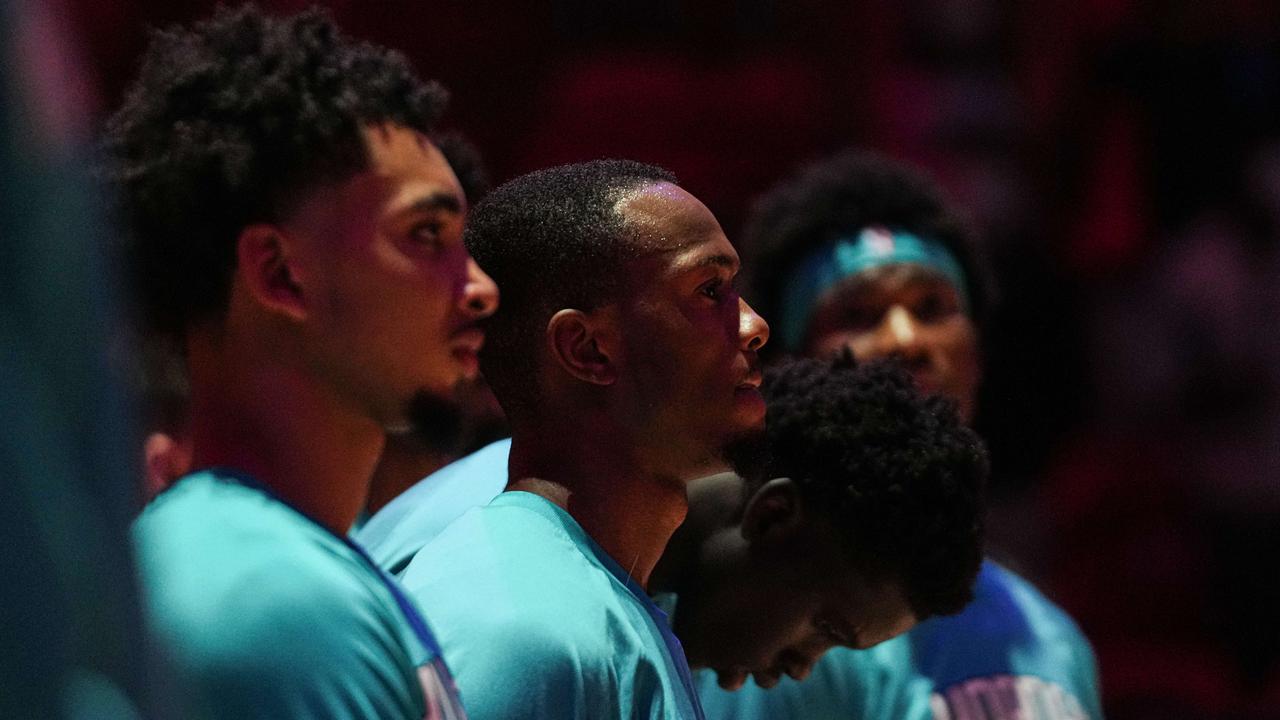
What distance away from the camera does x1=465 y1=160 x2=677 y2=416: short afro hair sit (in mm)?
1661

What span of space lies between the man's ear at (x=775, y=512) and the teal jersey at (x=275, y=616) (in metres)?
0.67

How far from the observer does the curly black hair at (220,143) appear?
1489mm

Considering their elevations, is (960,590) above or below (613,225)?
below

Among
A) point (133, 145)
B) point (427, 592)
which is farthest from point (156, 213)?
point (427, 592)

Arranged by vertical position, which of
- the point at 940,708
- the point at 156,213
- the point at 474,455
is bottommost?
the point at 940,708

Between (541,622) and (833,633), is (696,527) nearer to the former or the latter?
(833,633)

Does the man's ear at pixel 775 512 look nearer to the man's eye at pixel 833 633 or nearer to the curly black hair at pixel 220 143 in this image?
the man's eye at pixel 833 633

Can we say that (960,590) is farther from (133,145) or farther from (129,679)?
(129,679)

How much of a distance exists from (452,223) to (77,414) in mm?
799

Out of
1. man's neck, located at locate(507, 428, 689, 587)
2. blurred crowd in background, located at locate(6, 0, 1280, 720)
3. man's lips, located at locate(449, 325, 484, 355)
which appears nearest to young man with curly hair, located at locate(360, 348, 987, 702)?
man's neck, located at locate(507, 428, 689, 587)

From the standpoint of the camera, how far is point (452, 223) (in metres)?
1.54

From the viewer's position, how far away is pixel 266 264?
148 centimetres

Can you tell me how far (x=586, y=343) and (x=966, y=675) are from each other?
1126mm

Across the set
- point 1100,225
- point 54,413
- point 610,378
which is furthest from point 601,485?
point 1100,225
